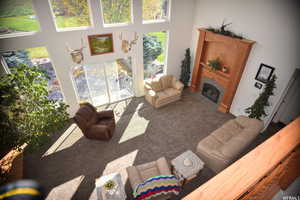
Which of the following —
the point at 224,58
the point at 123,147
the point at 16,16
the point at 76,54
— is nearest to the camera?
the point at 16,16

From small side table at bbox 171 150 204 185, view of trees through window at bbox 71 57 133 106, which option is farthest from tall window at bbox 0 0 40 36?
small side table at bbox 171 150 204 185

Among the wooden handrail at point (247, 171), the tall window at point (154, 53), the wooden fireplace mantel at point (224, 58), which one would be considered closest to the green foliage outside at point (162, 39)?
the tall window at point (154, 53)

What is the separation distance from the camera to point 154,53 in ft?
23.5

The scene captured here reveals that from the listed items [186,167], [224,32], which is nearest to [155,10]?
[224,32]

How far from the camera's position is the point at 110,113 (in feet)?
18.4

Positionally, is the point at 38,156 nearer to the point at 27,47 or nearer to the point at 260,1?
the point at 27,47

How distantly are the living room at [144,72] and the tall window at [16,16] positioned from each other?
25 millimetres

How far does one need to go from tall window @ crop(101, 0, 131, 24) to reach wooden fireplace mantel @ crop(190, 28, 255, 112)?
289 centimetres

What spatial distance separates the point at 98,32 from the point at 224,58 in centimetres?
458

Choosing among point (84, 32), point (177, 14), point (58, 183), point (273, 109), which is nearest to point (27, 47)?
point (84, 32)

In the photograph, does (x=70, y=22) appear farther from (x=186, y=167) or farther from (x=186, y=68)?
(x=186, y=167)

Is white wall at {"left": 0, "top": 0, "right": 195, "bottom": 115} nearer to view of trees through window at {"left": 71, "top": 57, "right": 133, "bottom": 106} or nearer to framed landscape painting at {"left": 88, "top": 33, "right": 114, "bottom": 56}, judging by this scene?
framed landscape painting at {"left": 88, "top": 33, "right": 114, "bottom": 56}

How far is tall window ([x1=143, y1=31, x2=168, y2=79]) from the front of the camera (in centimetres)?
669

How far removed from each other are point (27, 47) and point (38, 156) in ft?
10.2
